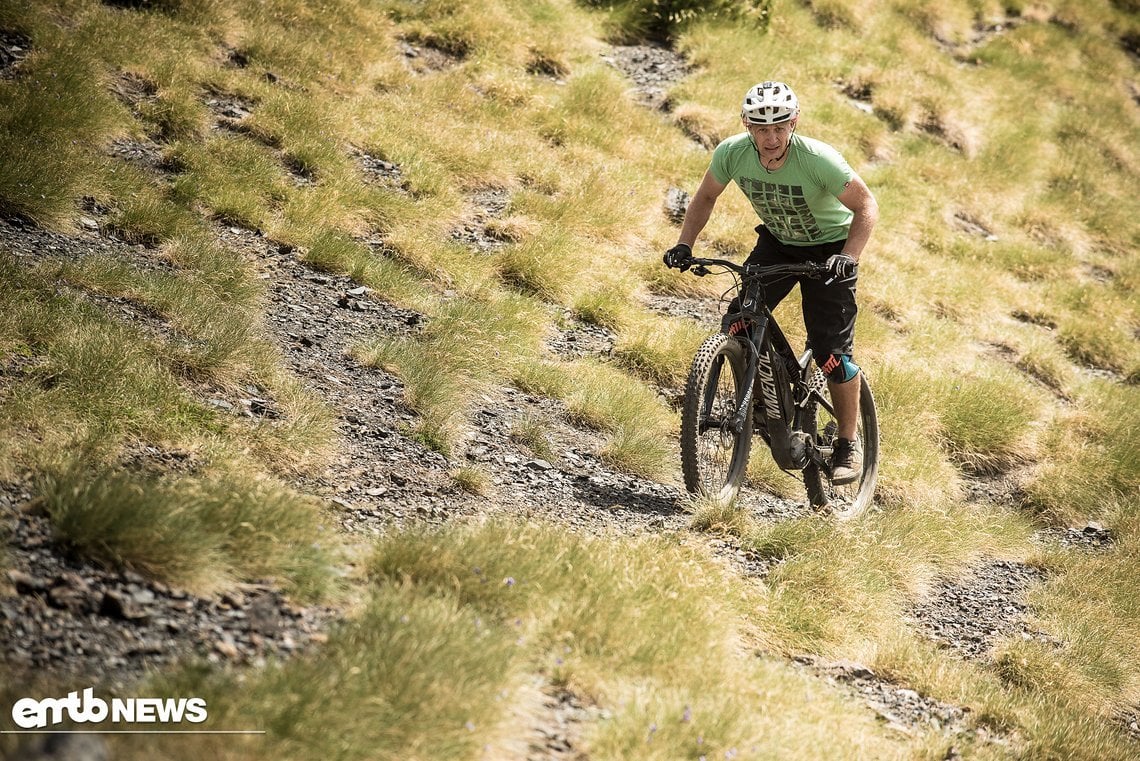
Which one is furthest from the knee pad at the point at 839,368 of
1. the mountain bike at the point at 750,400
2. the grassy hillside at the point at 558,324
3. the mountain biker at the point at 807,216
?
the grassy hillside at the point at 558,324

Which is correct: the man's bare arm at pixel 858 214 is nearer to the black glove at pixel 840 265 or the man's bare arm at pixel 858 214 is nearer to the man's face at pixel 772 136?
the black glove at pixel 840 265

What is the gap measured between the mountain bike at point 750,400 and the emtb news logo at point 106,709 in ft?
13.5

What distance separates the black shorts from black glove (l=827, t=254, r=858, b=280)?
0.59 m

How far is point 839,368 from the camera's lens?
7.91 meters

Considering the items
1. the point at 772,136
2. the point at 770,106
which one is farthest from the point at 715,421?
the point at 770,106

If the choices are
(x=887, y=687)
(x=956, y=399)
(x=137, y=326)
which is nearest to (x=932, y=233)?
(x=956, y=399)

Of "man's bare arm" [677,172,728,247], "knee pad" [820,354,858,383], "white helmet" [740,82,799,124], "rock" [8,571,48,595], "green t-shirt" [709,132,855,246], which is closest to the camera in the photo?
"rock" [8,571,48,595]

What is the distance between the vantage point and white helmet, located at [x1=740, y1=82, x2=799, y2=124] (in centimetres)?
691

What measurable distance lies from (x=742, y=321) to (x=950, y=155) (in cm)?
A: 1061

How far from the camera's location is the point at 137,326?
7.23m

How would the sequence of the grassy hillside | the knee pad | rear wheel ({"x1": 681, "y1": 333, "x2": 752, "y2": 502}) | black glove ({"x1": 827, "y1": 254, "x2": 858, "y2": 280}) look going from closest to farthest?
the grassy hillside < black glove ({"x1": 827, "y1": 254, "x2": 858, "y2": 280}) < rear wheel ({"x1": 681, "y1": 333, "x2": 752, "y2": 502}) < the knee pad

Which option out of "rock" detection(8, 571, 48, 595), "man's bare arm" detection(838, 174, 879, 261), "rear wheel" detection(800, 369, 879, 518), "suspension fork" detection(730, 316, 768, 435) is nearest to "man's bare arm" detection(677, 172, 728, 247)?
"suspension fork" detection(730, 316, 768, 435)

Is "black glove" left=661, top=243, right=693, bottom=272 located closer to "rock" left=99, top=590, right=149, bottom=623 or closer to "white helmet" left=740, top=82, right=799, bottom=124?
"white helmet" left=740, top=82, right=799, bottom=124

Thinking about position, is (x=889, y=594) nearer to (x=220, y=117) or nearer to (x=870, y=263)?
(x=870, y=263)
